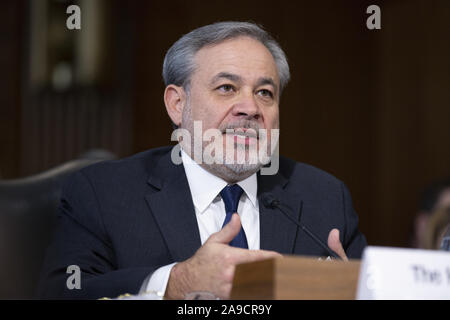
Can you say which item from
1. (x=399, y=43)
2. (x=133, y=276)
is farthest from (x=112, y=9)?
(x=133, y=276)

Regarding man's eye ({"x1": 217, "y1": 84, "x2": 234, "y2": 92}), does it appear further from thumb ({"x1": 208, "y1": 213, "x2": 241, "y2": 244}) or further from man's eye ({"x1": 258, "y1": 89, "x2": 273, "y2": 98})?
thumb ({"x1": 208, "y1": 213, "x2": 241, "y2": 244})

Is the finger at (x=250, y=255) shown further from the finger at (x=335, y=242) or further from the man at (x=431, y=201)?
the man at (x=431, y=201)

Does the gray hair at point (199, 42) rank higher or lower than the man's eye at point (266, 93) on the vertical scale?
higher

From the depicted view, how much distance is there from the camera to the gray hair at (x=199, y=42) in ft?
6.72

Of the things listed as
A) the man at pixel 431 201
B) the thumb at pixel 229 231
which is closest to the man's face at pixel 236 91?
the thumb at pixel 229 231

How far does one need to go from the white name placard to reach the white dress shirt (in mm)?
905

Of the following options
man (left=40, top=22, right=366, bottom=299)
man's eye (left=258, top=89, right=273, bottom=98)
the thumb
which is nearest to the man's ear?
man (left=40, top=22, right=366, bottom=299)

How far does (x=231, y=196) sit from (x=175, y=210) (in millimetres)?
182

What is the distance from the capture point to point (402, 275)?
102 centimetres

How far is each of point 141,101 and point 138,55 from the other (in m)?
0.34

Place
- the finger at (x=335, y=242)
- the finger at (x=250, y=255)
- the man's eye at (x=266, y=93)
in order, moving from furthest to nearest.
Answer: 1. the man's eye at (x=266, y=93)
2. the finger at (x=335, y=242)
3. the finger at (x=250, y=255)

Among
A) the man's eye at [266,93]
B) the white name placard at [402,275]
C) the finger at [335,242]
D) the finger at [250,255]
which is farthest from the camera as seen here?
the man's eye at [266,93]

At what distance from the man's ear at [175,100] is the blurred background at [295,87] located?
251 cm

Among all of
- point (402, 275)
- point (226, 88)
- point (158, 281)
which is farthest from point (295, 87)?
point (402, 275)
